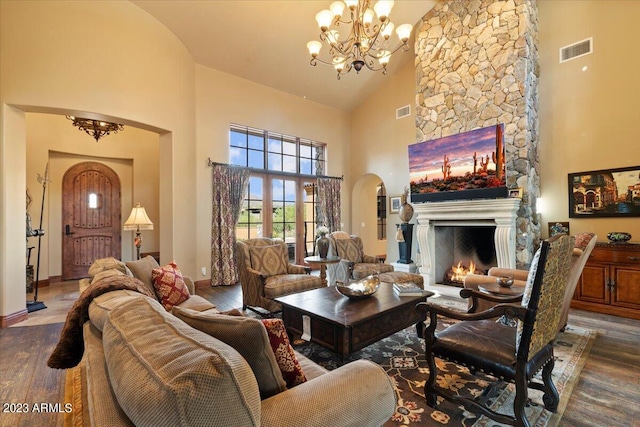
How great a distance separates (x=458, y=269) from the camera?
5457mm

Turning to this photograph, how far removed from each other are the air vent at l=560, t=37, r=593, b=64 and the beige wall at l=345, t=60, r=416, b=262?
8.59 ft

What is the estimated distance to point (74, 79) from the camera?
3.79m

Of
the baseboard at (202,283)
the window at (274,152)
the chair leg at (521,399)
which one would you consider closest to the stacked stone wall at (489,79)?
the window at (274,152)

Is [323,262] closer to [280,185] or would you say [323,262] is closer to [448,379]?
[448,379]

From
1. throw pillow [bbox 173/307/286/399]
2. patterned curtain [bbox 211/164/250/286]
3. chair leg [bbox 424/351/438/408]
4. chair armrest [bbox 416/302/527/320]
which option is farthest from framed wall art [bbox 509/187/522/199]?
patterned curtain [bbox 211/164/250/286]

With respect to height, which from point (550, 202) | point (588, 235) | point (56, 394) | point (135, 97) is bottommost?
point (56, 394)

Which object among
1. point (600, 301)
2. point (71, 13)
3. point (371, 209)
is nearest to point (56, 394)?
point (71, 13)

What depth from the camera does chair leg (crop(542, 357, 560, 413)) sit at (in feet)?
6.39

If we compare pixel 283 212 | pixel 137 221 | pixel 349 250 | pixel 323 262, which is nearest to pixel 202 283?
pixel 137 221

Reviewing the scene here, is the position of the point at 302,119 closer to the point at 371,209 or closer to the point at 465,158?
the point at 371,209

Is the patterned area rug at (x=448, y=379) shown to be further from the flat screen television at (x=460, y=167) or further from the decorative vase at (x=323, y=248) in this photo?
the flat screen television at (x=460, y=167)

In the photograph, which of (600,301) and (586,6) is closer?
(600,301)

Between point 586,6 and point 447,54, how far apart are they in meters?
1.94

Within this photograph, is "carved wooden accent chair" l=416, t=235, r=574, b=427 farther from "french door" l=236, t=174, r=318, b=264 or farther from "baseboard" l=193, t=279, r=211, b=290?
"french door" l=236, t=174, r=318, b=264
